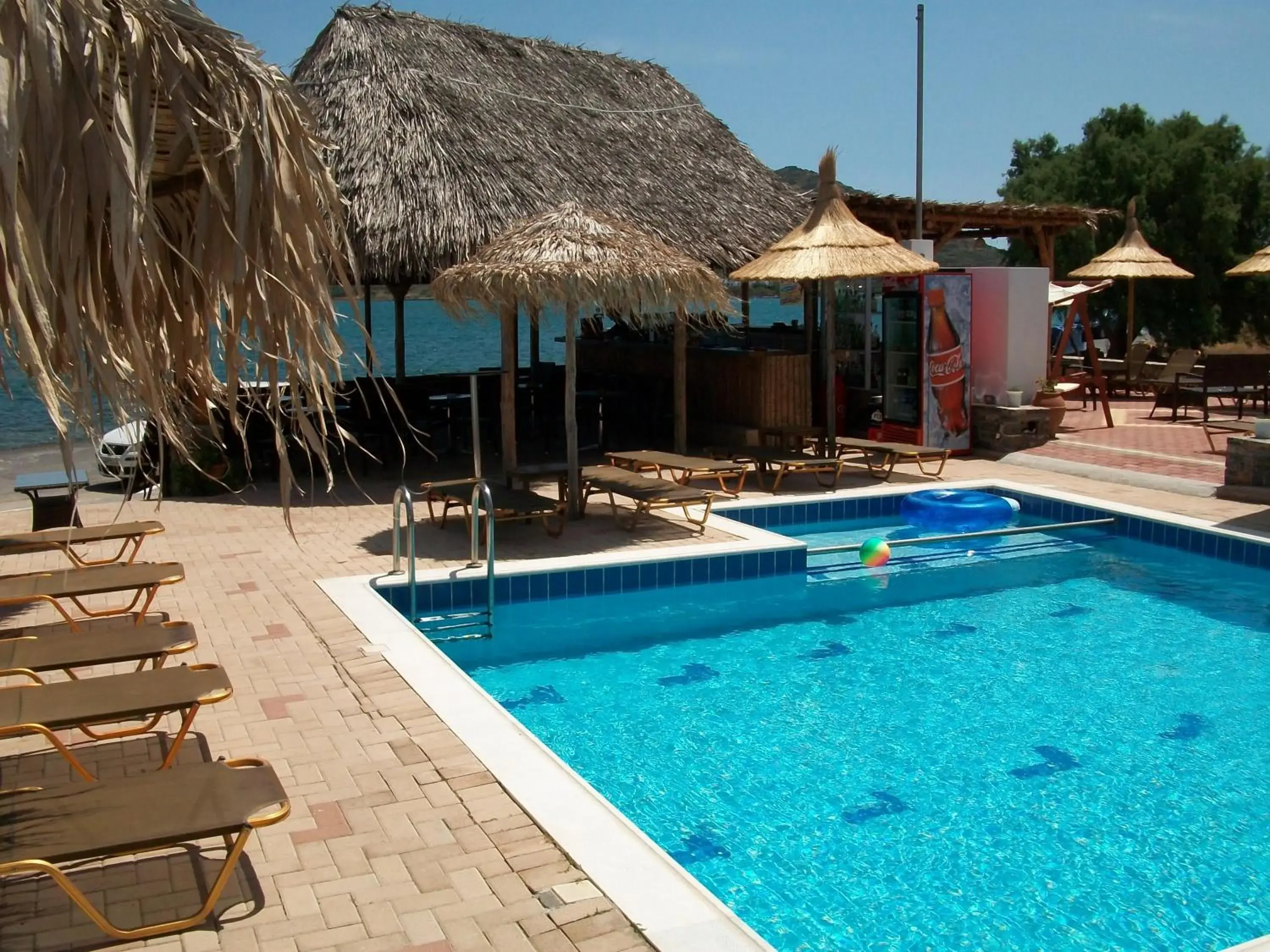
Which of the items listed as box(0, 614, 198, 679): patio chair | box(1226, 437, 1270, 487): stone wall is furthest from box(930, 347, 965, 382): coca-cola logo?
box(0, 614, 198, 679): patio chair

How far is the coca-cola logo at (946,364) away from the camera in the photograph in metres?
13.2

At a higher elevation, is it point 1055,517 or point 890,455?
point 890,455

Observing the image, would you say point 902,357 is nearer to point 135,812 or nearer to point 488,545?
point 488,545

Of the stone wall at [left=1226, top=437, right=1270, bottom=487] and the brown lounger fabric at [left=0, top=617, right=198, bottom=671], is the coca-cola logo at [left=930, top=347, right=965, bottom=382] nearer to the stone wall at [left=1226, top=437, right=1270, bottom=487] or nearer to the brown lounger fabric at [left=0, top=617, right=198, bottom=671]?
the stone wall at [left=1226, top=437, right=1270, bottom=487]

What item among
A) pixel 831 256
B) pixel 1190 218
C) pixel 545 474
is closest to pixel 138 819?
pixel 545 474

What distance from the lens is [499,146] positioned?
500 inches

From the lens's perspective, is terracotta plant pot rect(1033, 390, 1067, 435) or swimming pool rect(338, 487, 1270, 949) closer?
swimming pool rect(338, 487, 1270, 949)

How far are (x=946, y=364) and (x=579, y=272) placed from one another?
5.77 metres

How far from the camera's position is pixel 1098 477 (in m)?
12.0

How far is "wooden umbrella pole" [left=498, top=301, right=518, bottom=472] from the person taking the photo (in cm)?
1080

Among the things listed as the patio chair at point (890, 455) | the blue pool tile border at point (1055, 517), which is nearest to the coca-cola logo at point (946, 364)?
the patio chair at point (890, 455)

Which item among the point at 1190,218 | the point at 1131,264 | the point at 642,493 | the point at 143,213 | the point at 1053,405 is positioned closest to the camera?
the point at 143,213

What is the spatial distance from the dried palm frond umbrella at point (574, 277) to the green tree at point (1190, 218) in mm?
23120

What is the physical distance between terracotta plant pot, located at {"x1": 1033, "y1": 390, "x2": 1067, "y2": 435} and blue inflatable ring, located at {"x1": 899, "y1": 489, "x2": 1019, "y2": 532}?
330 cm
